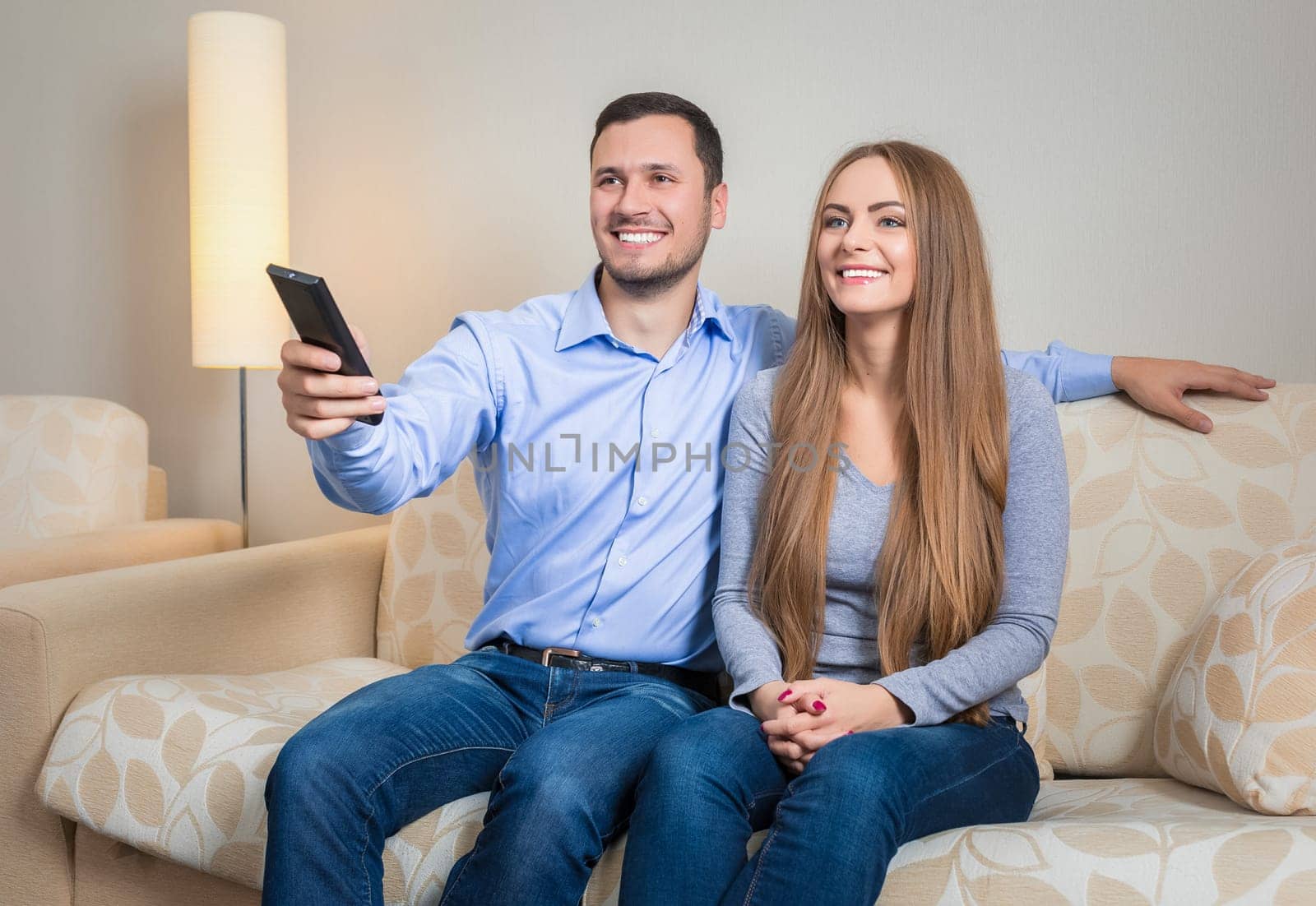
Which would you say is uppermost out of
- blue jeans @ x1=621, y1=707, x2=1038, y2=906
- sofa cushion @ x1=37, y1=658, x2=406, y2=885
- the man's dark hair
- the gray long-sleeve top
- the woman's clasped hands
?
the man's dark hair

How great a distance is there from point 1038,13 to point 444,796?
1.60 metres

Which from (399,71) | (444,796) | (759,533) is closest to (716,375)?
(759,533)

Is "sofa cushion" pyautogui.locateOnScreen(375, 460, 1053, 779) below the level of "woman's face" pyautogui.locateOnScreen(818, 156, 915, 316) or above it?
below

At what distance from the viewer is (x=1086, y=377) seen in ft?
5.57

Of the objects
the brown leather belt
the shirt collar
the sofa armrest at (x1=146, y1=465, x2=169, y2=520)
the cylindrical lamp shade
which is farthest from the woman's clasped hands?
the sofa armrest at (x1=146, y1=465, x2=169, y2=520)

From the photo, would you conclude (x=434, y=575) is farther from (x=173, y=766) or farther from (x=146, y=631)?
(x=173, y=766)

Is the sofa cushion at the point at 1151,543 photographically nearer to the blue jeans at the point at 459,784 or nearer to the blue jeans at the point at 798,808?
the blue jeans at the point at 798,808

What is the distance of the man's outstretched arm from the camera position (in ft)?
5.43

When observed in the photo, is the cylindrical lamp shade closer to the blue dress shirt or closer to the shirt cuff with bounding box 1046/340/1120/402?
the blue dress shirt

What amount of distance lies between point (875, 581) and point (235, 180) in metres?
1.57

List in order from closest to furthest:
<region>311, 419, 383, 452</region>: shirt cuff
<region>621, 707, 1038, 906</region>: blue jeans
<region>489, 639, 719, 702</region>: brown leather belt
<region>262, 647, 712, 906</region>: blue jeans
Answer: <region>621, 707, 1038, 906</region>: blue jeans < <region>262, 647, 712, 906</region>: blue jeans < <region>311, 419, 383, 452</region>: shirt cuff < <region>489, 639, 719, 702</region>: brown leather belt

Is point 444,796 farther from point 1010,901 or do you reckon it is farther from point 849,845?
point 1010,901

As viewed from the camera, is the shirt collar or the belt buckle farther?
the shirt collar

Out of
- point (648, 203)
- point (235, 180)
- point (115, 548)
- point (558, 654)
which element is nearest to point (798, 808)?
point (558, 654)
